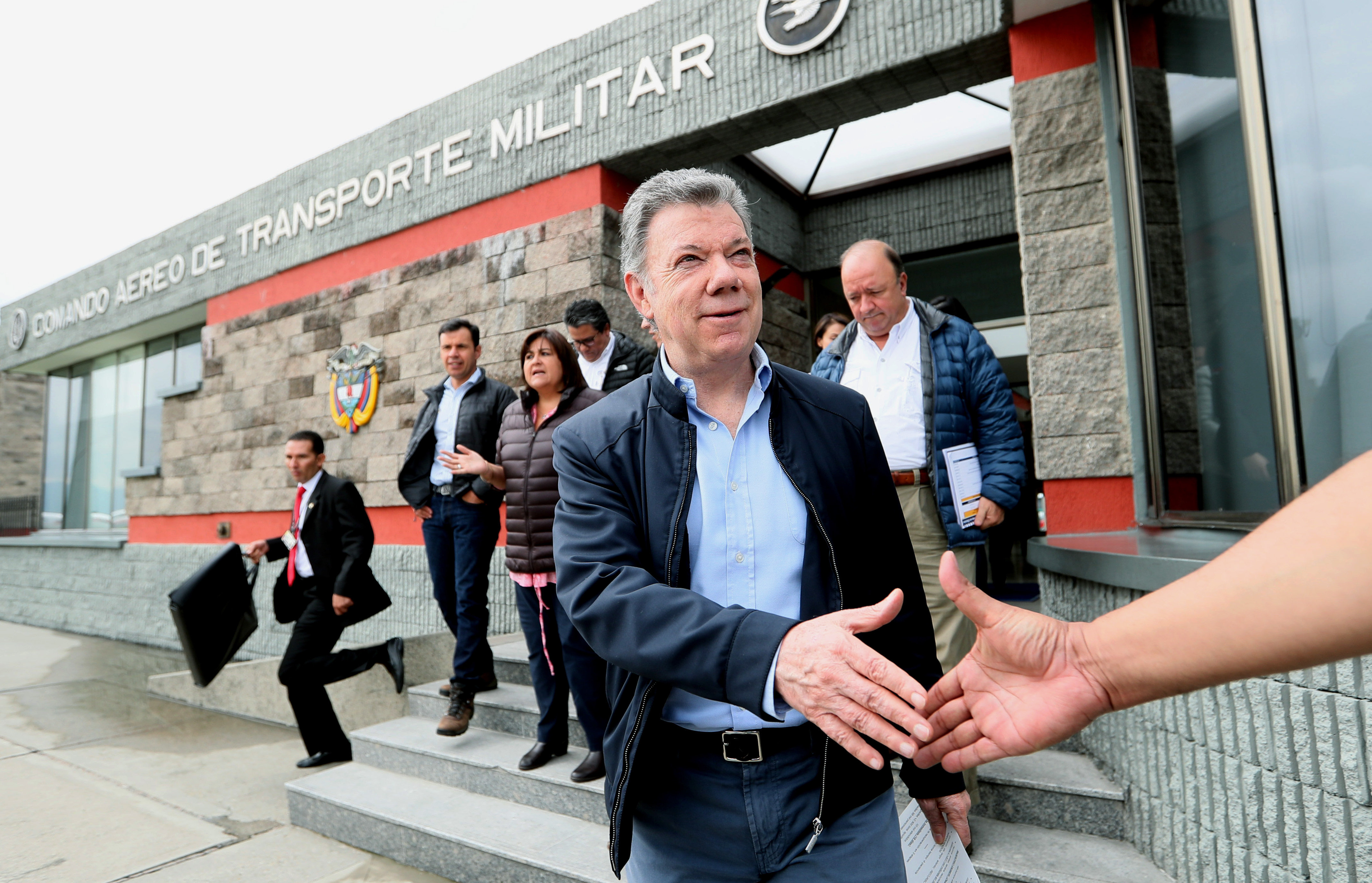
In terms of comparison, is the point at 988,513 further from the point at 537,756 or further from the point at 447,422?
the point at 447,422

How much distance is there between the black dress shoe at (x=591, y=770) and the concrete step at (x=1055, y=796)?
5.02 feet

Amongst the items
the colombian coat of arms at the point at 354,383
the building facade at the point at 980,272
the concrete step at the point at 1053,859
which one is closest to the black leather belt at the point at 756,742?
the building facade at the point at 980,272

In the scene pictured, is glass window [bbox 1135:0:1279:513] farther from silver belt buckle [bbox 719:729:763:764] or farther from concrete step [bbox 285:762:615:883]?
concrete step [bbox 285:762:615:883]

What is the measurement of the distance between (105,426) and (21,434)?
3124 millimetres

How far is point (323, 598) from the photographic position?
4465mm

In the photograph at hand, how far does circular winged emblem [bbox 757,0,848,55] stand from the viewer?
4727 millimetres

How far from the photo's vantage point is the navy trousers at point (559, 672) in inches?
123

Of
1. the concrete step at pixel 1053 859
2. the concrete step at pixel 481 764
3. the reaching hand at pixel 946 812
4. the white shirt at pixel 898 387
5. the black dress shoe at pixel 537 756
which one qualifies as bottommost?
the concrete step at pixel 481 764

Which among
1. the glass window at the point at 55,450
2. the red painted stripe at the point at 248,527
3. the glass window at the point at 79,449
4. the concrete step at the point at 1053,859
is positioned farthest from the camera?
the glass window at the point at 55,450

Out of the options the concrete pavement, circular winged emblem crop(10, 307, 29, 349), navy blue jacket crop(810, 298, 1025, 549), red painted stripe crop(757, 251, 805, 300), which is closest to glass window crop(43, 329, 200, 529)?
circular winged emblem crop(10, 307, 29, 349)

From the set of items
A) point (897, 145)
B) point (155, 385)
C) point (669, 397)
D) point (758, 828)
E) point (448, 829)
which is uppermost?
point (897, 145)

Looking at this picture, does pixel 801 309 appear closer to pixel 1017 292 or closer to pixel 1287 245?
pixel 1017 292

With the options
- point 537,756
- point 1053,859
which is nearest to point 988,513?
point 1053,859

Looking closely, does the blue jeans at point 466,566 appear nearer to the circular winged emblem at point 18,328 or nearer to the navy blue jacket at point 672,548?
the navy blue jacket at point 672,548
